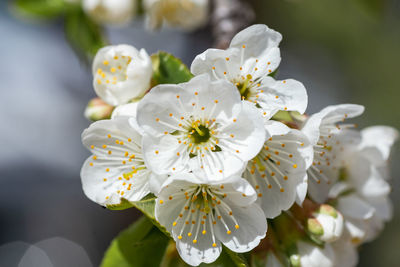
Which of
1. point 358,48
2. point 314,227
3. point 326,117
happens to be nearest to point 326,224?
point 314,227

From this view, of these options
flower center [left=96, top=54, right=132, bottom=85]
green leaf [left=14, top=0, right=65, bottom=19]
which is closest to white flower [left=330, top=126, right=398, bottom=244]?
flower center [left=96, top=54, right=132, bottom=85]

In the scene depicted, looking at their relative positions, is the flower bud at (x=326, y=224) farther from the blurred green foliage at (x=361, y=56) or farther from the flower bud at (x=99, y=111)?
the blurred green foliage at (x=361, y=56)

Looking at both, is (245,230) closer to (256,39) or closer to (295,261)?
(295,261)

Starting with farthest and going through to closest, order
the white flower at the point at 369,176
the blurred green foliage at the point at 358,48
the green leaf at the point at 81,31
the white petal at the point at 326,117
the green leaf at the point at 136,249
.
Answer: the blurred green foliage at the point at 358,48, the green leaf at the point at 81,31, the white flower at the point at 369,176, the green leaf at the point at 136,249, the white petal at the point at 326,117

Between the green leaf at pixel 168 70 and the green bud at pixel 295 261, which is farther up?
the green leaf at pixel 168 70

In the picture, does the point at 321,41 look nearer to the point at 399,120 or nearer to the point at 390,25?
the point at 390,25

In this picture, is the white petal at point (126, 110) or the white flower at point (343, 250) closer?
the white petal at point (126, 110)

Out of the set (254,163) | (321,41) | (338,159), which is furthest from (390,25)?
(254,163)

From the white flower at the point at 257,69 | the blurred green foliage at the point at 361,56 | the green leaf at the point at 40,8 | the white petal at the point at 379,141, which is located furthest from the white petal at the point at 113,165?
the blurred green foliage at the point at 361,56
